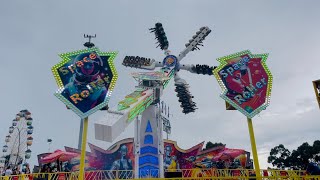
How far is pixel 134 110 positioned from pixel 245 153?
19700 mm

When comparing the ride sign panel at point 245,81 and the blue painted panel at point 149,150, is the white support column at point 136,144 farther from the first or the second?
the ride sign panel at point 245,81

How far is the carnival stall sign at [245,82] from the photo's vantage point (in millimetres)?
15070

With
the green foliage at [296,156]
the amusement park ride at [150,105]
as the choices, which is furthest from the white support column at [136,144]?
the green foliage at [296,156]

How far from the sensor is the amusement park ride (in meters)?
18.8

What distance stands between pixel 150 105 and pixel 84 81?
429 inches

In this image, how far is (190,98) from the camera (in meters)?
31.3

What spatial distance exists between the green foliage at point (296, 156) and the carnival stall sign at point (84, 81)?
43286mm

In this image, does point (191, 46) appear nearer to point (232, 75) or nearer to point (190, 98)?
point (190, 98)

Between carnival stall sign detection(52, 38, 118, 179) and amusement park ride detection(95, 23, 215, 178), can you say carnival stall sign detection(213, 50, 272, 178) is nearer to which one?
carnival stall sign detection(52, 38, 118, 179)

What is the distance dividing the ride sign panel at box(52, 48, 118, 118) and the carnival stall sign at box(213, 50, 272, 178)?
5.27 metres

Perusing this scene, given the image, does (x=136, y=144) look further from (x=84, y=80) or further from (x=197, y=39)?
(x=197, y=39)

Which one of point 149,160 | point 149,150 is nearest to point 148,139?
point 149,150

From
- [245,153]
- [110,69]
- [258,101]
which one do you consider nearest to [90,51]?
[110,69]

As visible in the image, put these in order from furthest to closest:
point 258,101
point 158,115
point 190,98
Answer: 1. point 190,98
2. point 158,115
3. point 258,101
